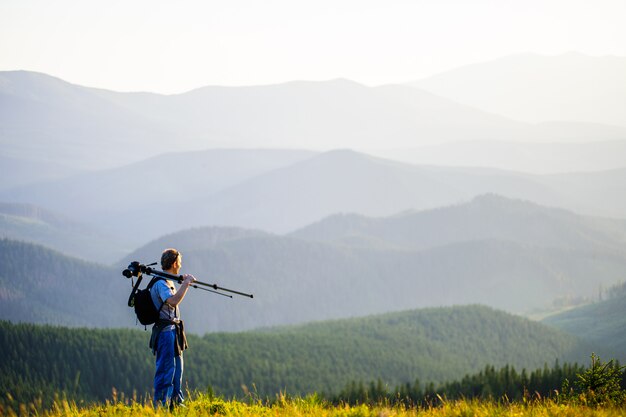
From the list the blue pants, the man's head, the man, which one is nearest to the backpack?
the man

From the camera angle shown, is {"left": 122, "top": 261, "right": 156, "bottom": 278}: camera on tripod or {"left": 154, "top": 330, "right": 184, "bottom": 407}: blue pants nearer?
{"left": 122, "top": 261, "right": 156, "bottom": 278}: camera on tripod

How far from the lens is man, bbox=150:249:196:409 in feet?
72.3

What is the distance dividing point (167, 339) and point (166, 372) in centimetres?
87

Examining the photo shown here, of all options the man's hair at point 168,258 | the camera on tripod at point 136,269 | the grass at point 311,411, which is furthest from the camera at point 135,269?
the grass at point 311,411

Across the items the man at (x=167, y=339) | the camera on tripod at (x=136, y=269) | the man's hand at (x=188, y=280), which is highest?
the camera on tripod at (x=136, y=269)

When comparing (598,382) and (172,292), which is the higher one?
(172,292)

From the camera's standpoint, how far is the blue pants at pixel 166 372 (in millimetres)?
22078

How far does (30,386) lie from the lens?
148m

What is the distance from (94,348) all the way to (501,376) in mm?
95290

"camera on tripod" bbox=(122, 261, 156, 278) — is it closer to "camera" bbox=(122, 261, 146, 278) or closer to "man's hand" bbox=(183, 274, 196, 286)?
"camera" bbox=(122, 261, 146, 278)

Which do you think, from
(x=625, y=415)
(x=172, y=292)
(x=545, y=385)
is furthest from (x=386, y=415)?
(x=545, y=385)

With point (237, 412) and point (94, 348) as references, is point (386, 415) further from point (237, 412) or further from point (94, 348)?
point (94, 348)

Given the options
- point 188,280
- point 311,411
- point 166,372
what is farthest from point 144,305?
point 311,411

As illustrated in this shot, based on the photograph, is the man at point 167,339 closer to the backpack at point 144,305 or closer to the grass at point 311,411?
the backpack at point 144,305
